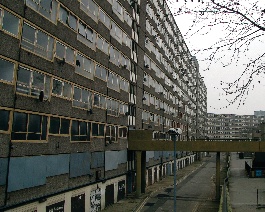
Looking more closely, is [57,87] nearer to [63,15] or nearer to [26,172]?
[63,15]

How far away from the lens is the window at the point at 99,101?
28.0 m

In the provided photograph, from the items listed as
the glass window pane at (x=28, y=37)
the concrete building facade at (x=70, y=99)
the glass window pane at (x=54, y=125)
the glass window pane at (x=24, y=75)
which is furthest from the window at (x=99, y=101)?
the glass window pane at (x=28, y=37)

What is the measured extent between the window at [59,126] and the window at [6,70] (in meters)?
4.93

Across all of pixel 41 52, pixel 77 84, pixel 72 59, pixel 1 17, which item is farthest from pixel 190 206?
pixel 1 17

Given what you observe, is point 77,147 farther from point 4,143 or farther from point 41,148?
point 4,143

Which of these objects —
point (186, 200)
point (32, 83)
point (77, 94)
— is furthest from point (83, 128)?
point (186, 200)

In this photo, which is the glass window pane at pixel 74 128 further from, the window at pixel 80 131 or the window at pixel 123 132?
the window at pixel 123 132

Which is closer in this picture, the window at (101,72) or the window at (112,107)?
the window at (101,72)

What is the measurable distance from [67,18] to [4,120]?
35.2ft

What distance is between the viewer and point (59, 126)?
71.8ft

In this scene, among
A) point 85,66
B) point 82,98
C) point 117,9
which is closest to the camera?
point 82,98

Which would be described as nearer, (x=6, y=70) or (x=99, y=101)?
(x=6, y=70)

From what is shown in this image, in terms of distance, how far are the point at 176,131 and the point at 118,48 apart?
17480 mm

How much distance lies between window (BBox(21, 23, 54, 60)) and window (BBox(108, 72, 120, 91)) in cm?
1118
